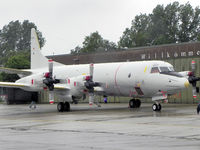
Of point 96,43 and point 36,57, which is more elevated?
point 96,43

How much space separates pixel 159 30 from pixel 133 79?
83.5 meters

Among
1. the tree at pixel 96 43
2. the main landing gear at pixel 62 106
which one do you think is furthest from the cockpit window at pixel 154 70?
the tree at pixel 96 43

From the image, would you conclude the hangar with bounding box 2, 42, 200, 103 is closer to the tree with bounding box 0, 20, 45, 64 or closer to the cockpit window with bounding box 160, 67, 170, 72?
the cockpit window with bounding box 160, 67, 170, 72

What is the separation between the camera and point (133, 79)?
3109 centimetres

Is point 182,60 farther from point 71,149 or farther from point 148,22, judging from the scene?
point 148,22

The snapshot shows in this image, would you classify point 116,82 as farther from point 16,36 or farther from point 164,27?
point 16,36

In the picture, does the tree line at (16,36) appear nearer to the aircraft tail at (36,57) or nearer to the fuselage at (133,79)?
the aircraft tail at (36,57)

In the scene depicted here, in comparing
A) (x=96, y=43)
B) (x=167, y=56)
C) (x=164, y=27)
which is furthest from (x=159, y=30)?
(x=167, y=56)

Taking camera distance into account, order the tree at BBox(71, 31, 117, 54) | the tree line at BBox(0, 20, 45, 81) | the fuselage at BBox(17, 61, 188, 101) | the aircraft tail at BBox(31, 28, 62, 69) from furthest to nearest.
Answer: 1. the tree line at BBox(0, 20, 45, 81)
2. the tree at BBox(71, 31, 117, 54)
3. the aircraft tail at BBox(31, 28, 62, 69)
4. the fuselage at BBox(17, 61, 188, 101)

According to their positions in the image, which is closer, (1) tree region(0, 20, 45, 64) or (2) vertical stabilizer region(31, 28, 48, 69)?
(2) vertical stabilizer region(31, 28, 48, 69)

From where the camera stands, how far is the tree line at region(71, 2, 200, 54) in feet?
349

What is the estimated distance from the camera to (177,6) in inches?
4424

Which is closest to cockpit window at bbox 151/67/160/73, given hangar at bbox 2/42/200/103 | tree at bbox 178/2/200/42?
hangar at bbox 2/42/200/103

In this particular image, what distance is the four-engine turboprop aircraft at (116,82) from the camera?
29.0 metres
